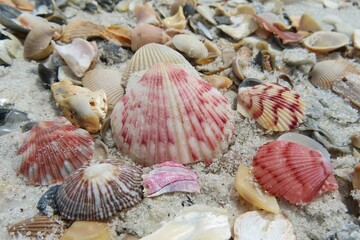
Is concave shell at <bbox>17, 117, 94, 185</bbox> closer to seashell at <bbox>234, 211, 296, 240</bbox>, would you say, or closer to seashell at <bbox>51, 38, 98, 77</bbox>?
seashell at <bbox>51, 38, 98, 77</bbox>

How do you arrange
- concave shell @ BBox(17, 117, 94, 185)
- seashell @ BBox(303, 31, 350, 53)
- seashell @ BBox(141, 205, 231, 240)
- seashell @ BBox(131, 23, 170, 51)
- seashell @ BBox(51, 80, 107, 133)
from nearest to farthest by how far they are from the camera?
1. seashell @ BBox(141, 205, 231, 240)
2. concave shell @ BBox(17, 117, 94, 185)
3. seashell @ BBox(51, 80, 107, 133)
4. seashell @ BBox(131, 23, 170, 51)
5. seashell @ BBox(303, 31, 350, 53)

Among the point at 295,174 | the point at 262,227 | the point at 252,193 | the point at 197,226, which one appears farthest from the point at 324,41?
the point at 197,226

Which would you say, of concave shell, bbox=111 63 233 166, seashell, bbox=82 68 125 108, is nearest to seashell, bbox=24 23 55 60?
seashell, bbox=82 68 125 108

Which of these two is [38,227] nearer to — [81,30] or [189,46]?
[189,46]

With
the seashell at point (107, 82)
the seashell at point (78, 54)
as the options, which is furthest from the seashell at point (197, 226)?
the seashell at point (78, 54)

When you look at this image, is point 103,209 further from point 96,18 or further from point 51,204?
point 96,18

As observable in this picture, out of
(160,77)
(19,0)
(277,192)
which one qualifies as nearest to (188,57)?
(160,77)
